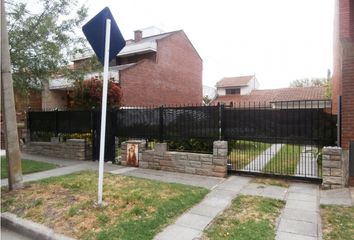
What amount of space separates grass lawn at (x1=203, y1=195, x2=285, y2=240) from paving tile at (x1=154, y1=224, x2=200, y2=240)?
0.18 m

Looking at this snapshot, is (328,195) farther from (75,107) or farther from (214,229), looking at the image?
(75,107)

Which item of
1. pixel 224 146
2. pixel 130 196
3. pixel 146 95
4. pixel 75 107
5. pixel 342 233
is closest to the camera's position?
pixel 342 233

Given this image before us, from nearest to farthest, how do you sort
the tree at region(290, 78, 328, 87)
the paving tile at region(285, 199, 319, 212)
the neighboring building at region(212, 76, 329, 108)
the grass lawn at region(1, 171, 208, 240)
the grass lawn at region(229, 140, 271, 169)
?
the grass lawn at region(1, 171, 208, 240)
the paving tile at region(285, 199, 319, 212)
the grass lawn at region(229, 140, 271, 169)
the neighboring building at region(212, 76, 329, 108)
the tree at region(290, 78, 328, 87)

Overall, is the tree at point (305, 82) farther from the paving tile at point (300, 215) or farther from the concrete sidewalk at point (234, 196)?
the paving tile at point (300, 215)

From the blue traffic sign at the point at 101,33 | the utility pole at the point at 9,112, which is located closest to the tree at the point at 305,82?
the blue traffic sign at the point at 101,33

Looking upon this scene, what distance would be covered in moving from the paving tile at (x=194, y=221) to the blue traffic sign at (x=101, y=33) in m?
2.99

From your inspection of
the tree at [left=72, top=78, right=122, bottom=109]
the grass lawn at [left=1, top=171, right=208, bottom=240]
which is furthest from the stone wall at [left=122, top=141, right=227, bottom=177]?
the tree at [left=72, top=78, right=122, bottom=109]

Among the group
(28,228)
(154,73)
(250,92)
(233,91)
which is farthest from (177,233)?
(233,91)

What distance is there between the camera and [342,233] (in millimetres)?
4176

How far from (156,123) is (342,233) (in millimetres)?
5898

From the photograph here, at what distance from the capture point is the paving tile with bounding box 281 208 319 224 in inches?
187

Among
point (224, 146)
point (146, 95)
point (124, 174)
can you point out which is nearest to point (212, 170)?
point (224, 146)

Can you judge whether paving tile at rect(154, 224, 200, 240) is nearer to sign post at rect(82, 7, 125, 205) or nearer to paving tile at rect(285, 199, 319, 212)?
sign post at rect(82, 7, 125, 205)

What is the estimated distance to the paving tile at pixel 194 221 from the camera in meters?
4.50
